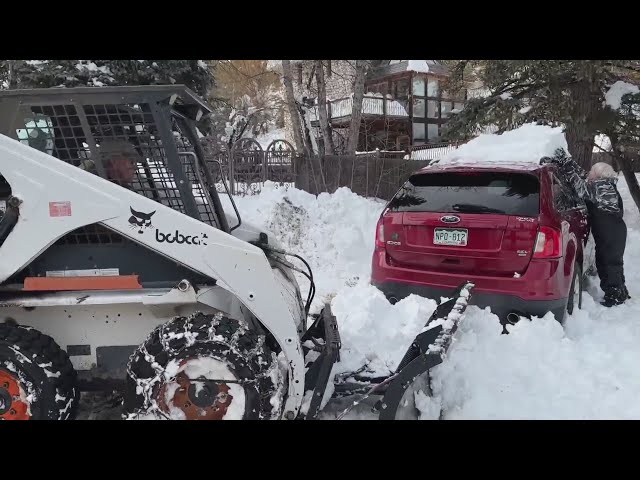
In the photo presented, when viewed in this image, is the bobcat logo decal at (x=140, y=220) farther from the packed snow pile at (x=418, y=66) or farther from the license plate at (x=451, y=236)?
the packed snow pile at (x=418, y=66)

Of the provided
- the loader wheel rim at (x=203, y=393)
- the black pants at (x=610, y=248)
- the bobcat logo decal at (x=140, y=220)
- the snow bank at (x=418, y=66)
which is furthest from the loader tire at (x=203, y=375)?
the snow bank at (x=418, y=66)

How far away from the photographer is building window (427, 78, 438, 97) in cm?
2680

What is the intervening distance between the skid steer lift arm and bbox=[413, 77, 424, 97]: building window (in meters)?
24.0

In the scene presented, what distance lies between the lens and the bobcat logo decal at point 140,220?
2807mm

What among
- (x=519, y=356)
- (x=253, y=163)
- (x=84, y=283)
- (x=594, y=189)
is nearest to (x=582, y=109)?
(x=594, y=189)

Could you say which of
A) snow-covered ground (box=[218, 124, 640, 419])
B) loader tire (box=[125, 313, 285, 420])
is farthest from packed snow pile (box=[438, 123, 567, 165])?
loader tire (box=[125, 313, 285, 420])

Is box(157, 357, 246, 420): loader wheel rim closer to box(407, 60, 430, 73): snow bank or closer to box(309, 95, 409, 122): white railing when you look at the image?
box(309, 95, 409, 122): white railing

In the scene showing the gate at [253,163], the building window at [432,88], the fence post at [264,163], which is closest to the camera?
the gate at [253,163]

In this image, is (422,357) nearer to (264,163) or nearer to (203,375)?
(203,375)

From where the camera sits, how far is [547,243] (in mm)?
4414

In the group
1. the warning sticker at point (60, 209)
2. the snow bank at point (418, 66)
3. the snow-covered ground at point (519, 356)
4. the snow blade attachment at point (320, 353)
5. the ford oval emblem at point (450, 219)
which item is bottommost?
the snow-covered ground at point (519, 356)

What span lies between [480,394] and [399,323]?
128 centimetres

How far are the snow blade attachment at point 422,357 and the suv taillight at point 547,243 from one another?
4.13 feet

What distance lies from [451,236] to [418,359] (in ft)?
6.67
